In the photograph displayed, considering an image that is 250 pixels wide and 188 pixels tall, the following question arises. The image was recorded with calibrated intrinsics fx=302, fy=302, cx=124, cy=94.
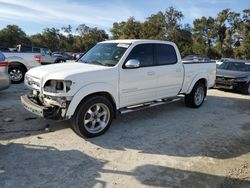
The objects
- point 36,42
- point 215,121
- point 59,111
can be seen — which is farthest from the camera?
point 36,42

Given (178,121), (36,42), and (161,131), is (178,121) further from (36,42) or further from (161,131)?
(36,42)

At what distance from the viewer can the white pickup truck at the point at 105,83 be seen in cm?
555

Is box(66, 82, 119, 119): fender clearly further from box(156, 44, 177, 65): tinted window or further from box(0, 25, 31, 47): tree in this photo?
box(0, 25, 31, 47): tree

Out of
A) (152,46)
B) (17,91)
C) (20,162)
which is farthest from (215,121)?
(17,91)

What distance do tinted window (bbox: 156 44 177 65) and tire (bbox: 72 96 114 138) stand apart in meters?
2.02

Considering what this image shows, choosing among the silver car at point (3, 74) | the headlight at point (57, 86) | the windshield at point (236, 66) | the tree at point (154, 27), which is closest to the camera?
the headlight at point (57, 86)

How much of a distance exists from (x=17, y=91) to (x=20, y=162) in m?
6.46

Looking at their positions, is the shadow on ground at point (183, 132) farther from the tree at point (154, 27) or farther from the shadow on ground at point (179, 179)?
the tree at point (154, 27)

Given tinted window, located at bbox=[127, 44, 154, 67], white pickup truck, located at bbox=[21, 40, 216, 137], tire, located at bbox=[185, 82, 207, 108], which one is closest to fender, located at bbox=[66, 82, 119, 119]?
white pickup truck, located at bbox=[21, 40, 216, 137]

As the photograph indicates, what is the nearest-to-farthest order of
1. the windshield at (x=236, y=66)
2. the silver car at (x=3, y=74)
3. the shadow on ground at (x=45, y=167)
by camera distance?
the shadow on ground at (x=45, y=167), the silver car at (x=3, y=74), the windshield at (x=236, y=66)

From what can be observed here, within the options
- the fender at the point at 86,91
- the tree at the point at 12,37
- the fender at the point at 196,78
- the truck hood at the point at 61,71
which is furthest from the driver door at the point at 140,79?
the tree at the point at 12,37

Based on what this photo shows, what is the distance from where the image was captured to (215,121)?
25.2 feet

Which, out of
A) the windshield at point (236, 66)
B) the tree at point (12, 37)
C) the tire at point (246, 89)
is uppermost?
the tree at point (12, 37)

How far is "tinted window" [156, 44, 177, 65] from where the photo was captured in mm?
7420
